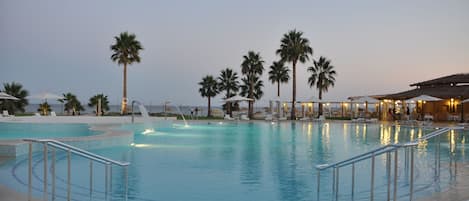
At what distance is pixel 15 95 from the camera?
3456cm

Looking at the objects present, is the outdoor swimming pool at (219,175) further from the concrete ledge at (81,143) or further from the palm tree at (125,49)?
the palm tree at (125,49)

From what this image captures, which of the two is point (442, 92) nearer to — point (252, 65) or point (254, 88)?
point (252, 65)

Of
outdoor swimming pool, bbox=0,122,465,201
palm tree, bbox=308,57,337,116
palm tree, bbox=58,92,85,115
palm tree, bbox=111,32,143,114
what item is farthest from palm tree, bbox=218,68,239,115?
outdoor swimming pool, bbox=0,122,465,201

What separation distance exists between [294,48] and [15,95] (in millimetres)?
23459

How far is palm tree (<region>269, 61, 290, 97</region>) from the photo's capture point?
43031mm

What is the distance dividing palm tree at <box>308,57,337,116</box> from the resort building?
5738 mm

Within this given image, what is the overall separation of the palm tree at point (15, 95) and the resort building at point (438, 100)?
97.9ft

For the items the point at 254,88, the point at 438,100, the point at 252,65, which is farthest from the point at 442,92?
the point at 254,88

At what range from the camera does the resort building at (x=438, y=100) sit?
31.6 meters

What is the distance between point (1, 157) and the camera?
9891 millimetres

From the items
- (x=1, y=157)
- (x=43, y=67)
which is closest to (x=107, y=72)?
(x=43, y=67)

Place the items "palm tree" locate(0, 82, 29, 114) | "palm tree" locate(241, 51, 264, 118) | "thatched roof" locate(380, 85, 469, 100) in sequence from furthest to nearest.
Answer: "palm tree" locate(241, 51, 264, 118) < "palm tree" locate(0, 82, 29, 114) < "thatched roof" locate(380, 85, 469, 100)

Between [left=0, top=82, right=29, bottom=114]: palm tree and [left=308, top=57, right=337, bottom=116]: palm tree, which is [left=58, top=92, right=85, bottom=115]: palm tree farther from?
[left=308, top=57, right=337, bottom=116]: palm tree

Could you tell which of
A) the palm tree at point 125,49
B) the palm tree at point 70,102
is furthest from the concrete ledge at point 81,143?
the palm tree at point 70,102
